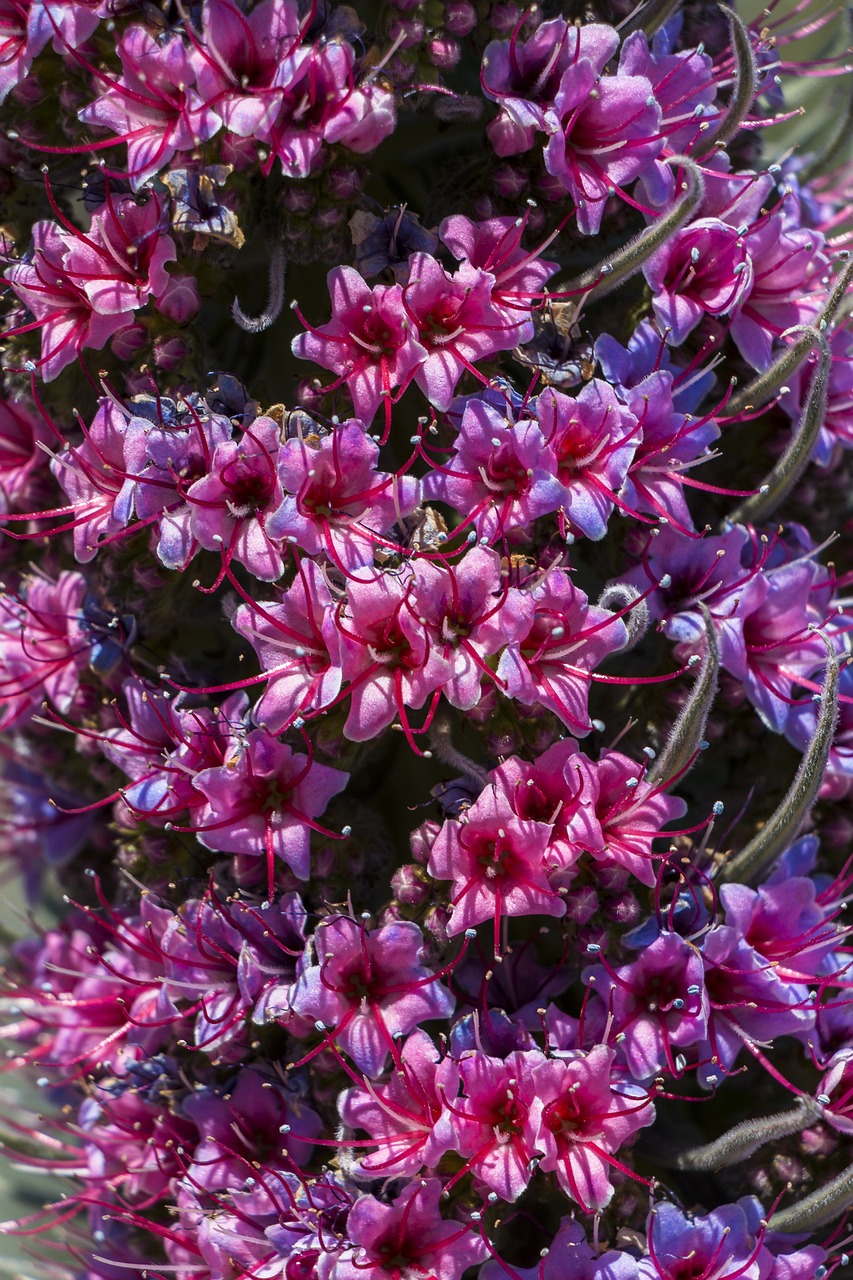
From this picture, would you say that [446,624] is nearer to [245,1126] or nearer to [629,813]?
[629,813]

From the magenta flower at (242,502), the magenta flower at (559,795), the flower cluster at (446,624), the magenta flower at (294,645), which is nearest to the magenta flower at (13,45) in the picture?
the flower cluster at (446,624)

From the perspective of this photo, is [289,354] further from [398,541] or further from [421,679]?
[421,679]

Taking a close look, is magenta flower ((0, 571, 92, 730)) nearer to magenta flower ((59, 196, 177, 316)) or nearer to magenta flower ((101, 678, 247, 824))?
magenta flower ((101, 678, 247, 824))

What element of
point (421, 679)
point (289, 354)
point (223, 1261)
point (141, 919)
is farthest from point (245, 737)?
point (223, 1261)

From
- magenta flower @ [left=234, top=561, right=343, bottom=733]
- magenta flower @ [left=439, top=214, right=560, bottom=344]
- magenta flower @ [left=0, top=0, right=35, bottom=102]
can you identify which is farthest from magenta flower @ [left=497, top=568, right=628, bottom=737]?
magenta flower @ [left=0, top=0, right=35, bottom=102]

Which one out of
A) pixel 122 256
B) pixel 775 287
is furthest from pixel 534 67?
pixel 122 256

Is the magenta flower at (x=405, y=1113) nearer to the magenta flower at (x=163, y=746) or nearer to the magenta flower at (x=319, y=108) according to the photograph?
the magenta flower at (x=163, y=746)
